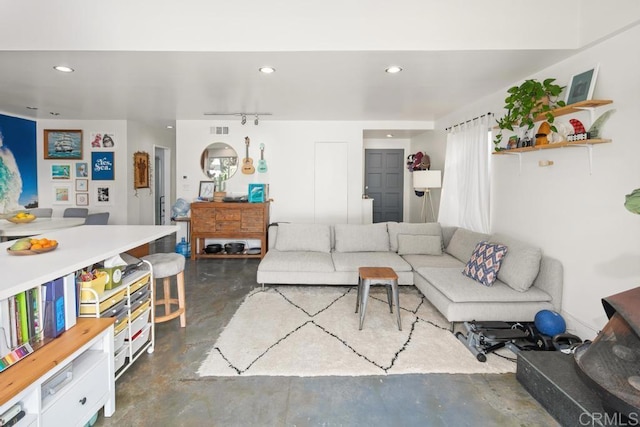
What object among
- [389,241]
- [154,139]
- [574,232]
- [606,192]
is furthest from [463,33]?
[154,139]

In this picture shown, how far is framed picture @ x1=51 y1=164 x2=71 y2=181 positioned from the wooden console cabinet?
2634 mm

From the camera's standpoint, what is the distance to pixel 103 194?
593cm

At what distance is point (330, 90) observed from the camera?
375 cm

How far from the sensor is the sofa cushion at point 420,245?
4.15 metres

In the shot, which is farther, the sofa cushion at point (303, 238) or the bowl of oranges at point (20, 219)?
the sofa cushion at point (303, 238)

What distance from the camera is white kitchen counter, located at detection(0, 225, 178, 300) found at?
1.37 metres

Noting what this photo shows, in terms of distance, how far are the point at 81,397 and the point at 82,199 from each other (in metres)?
5.55

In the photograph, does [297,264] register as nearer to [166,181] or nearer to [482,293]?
[482,293]

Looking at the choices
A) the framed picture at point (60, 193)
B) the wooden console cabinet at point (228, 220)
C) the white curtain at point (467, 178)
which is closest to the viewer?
the white curtain at point (467, 178)

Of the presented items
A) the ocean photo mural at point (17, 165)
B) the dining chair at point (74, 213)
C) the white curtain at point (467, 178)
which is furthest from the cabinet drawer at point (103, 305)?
the ocean photo mural at point (17, 165)

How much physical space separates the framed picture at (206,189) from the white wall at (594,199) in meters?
4.64

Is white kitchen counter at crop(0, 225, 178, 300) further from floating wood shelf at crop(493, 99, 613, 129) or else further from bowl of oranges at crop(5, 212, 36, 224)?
floating wood shelf at crop(493, 99, 613, 129)

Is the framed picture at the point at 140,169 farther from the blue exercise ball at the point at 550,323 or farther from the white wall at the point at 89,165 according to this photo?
the blue exercise ball at the point at 550,323

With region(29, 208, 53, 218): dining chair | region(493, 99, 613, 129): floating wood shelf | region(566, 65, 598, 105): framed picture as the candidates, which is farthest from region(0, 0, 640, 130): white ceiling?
region(29, 208, 53, 218): dining chair
